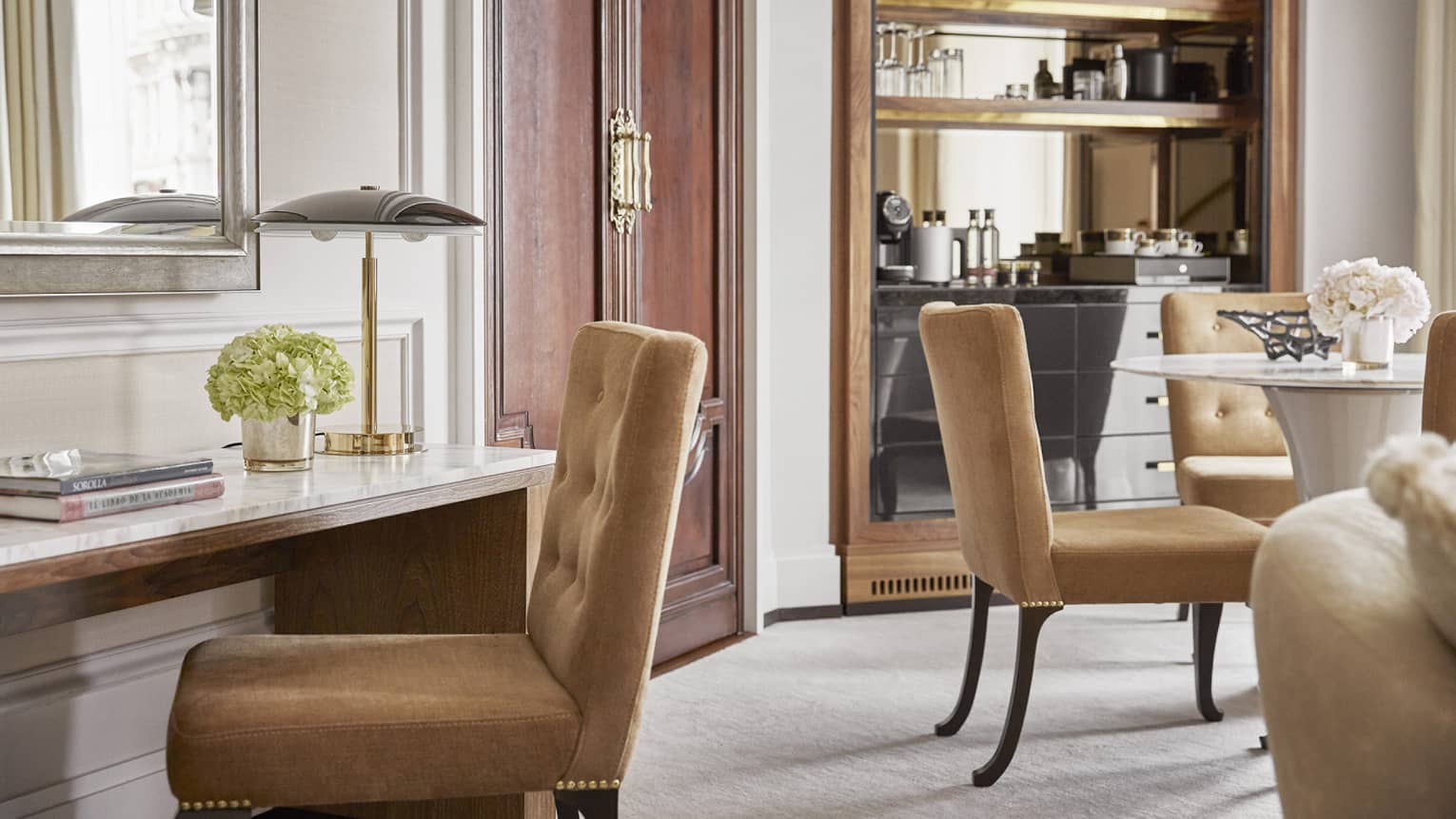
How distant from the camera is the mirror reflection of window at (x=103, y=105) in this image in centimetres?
201

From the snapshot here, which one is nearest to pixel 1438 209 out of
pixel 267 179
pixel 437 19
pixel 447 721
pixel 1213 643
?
pixel 1213 643

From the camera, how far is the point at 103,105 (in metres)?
2.13

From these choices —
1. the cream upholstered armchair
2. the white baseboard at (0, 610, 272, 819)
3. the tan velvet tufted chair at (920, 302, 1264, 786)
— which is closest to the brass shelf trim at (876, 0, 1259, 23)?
the tan velvet tufted chair at (920, 302, 1264, 786)

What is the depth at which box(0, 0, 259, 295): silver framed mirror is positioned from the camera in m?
2.02

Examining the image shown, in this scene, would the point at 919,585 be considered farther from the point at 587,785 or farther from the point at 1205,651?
the point at 587,785

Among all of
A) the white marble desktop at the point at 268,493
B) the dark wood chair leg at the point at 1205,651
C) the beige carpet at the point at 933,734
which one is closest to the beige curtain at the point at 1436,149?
the beige carpet at the point at 933,734

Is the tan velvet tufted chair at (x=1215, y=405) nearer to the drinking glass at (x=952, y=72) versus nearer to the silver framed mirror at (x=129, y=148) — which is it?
the drinking glass at (x=952, y=72)

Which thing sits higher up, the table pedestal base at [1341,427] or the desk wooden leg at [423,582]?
the table pedestal base at [1341,427]

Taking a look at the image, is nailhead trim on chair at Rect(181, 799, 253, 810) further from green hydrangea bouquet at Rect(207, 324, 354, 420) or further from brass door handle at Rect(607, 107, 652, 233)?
brass door handle at Rect(607, 107, 652, 233)

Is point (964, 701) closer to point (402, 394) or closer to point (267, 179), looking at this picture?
point (402, 394)

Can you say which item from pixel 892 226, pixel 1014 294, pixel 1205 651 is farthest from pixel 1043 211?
pixel 1205 651

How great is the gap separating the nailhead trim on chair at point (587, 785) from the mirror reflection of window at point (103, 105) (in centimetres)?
110

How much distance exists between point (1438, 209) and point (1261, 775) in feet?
8.73

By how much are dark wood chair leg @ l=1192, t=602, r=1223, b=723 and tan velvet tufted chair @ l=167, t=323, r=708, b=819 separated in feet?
5.82
